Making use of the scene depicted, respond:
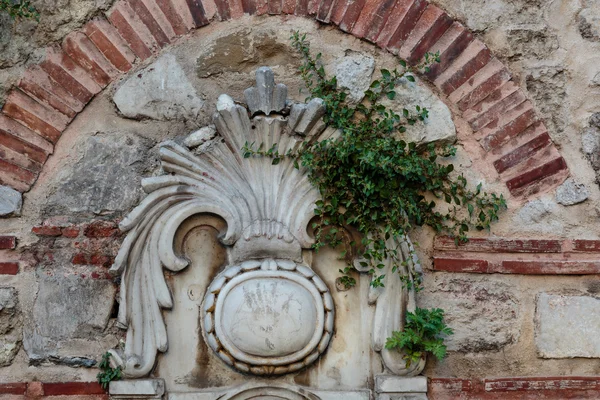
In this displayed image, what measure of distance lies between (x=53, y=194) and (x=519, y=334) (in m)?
1.89

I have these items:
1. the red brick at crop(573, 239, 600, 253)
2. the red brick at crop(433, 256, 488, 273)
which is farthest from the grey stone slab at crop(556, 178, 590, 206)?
the red brick at crop(433, 256, 488, 273)

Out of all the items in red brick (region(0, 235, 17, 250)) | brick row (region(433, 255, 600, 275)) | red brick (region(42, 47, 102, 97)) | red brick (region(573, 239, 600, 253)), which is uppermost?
red brick (region(42, 47, 102, 97))

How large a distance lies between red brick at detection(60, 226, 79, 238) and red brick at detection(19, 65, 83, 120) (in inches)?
17.2

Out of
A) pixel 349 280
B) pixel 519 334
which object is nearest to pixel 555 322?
pixel 519 334

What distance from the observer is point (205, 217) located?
3258 mm

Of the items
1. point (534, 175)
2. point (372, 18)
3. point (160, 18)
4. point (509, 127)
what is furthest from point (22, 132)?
point (534, 175)

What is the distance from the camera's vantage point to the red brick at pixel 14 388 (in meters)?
3.23

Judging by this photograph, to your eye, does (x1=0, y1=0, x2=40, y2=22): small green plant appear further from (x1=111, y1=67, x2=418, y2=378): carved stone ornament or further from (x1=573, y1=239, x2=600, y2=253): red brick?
(x1=573, y1=239, x2=600, y2=253): red brick

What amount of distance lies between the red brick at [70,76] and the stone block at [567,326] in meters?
1.94

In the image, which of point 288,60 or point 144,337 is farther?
point 288,60

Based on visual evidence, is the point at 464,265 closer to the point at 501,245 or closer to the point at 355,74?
the point at 501,245

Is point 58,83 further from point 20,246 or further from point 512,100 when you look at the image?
point 512,100

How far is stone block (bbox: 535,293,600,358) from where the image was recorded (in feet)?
10.7

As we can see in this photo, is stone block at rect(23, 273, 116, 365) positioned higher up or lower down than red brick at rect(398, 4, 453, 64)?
lower down
